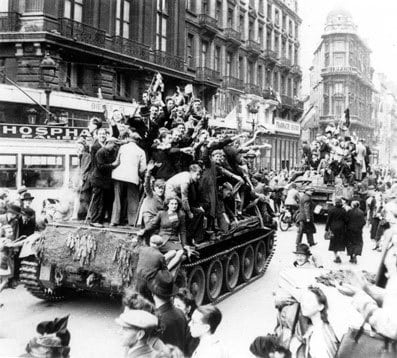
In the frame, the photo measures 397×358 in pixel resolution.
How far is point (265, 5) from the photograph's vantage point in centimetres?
3562

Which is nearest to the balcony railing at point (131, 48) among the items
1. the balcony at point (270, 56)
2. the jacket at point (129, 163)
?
the jacket at point (129, 163)

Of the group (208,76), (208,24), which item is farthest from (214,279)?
(208,24)

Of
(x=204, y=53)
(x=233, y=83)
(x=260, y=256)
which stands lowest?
(x=260, y=256)

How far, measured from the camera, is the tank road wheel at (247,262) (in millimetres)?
10075

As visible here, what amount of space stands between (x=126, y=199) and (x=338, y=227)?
5.71 m

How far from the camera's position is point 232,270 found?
31.3 ft

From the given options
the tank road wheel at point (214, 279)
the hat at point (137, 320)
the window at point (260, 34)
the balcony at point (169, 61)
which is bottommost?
the tank road wheel at point (214, 279)

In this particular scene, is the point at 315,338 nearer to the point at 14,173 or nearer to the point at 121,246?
the point at 121,246

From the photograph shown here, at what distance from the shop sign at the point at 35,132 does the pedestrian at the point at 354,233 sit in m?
6.30

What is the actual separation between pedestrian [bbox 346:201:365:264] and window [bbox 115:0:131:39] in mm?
13821

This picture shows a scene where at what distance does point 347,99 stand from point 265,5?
80.5ft

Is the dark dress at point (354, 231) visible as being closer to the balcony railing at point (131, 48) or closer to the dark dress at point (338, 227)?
the dark dress at point (338, 227)

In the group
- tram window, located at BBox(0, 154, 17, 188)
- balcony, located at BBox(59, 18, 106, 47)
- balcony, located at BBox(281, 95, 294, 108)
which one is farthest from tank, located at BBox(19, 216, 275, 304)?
balcony, located at BBox(281, 95, 294, 108)

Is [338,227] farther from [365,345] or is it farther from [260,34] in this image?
[260,34]
